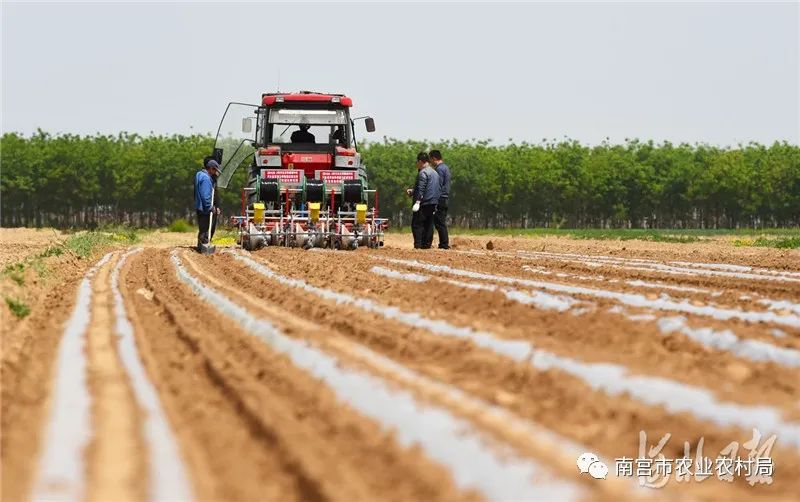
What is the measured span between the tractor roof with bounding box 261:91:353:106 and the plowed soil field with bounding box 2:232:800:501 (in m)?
10.8

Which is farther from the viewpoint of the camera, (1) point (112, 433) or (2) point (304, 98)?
(2) point (304, 98)

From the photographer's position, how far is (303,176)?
20250 millimetres

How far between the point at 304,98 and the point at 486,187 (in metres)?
48.7

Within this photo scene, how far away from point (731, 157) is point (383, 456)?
7090 cm

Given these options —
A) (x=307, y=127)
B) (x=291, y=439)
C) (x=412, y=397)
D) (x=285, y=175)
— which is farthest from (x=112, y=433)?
(x=307, y=127)

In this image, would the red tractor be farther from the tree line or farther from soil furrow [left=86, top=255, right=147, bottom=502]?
the tree line

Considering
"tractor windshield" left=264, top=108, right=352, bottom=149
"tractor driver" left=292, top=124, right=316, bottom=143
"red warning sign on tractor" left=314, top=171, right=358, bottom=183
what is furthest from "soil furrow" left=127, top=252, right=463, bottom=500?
"tractor driver" left=292, top=124, right=316, bottom=143

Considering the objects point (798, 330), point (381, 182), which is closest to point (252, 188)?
point (798, 330)

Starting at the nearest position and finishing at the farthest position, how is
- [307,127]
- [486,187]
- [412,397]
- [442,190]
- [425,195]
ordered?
1. [412,397]
2. [425,195]
3. [442,190]
4. [307,127]
5. [486,187]

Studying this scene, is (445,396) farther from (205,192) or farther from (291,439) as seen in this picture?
(205,192)

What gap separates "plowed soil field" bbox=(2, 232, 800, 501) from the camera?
4.21 m

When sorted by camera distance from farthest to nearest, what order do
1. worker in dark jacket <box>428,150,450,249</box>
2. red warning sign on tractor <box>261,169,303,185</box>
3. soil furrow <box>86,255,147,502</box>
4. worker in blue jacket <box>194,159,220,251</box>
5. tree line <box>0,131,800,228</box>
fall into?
tree line <box>0,131,800,228</box> < red warning sign on tractor <box>261,169,303,185</box> < worker in dark jacket <box>428,150,450,249</box> < worker in blue jacket <box>194,159,220,251</box> < soil furrow <box>86,255,147,502</box>

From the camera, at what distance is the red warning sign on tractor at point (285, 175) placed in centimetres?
2011

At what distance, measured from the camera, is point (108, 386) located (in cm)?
603
